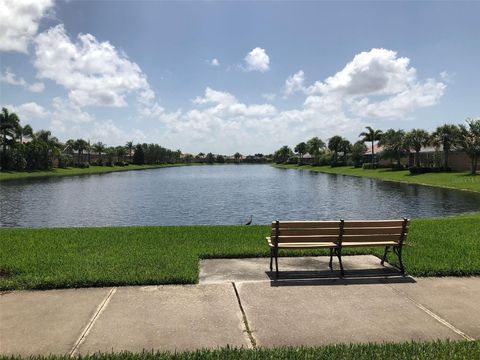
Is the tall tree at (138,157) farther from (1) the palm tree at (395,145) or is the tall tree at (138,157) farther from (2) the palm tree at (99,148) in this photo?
(1) the palm tree at (395,145)

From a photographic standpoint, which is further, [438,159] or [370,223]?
[438,159]

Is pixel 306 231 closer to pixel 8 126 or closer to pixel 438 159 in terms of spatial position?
pixel 438 159

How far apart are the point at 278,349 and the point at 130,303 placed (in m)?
2.61

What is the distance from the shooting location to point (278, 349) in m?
4.55

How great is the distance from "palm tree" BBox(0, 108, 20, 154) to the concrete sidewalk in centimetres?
8438

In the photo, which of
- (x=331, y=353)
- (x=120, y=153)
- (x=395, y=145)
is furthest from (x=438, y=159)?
(x=120, y=153)

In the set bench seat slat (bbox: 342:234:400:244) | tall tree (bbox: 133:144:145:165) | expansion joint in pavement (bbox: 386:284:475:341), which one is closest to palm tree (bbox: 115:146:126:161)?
tall tree (bbox: 133:144:145:165)

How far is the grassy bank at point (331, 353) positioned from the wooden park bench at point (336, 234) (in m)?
2.95

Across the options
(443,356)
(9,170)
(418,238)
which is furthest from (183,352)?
(9,170)

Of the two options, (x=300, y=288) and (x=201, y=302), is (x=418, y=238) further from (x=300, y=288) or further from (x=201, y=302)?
(x=201, y=302)

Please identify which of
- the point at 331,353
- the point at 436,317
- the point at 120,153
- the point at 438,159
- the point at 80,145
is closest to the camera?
the point at 331,353

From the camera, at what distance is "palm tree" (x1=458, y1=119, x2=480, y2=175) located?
53188mm

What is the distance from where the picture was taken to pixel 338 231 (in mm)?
7777

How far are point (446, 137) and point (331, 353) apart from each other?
65941 millimetres
